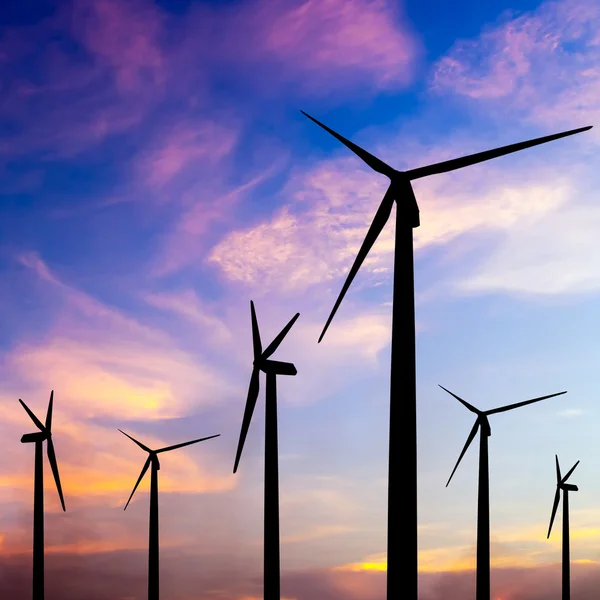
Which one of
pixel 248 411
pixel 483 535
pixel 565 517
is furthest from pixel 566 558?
pixel 248 411

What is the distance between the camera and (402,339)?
3119cm

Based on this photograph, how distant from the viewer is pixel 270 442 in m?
48.2

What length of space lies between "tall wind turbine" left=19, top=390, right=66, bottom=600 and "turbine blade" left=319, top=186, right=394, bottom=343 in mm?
40187

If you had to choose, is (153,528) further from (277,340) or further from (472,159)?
(472,159)

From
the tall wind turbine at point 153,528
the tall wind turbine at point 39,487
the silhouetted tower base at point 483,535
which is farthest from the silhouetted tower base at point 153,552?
the silhouetted tower base at point 483,535

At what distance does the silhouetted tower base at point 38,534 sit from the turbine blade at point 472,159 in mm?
44520

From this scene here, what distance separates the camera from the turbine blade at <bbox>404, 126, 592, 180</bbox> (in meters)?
36.4

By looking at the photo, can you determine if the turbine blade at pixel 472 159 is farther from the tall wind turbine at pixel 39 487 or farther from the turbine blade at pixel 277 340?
the tall wind turbine at pixel 39 487

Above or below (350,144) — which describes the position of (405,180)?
below

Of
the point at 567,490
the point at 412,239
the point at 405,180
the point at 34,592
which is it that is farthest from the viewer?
the point at 567,490

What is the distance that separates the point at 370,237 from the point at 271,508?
51.0 feet

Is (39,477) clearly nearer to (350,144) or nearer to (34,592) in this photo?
(34,592)

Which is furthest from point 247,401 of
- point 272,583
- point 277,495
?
point 272,583

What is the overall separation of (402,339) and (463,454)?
4219 cm
